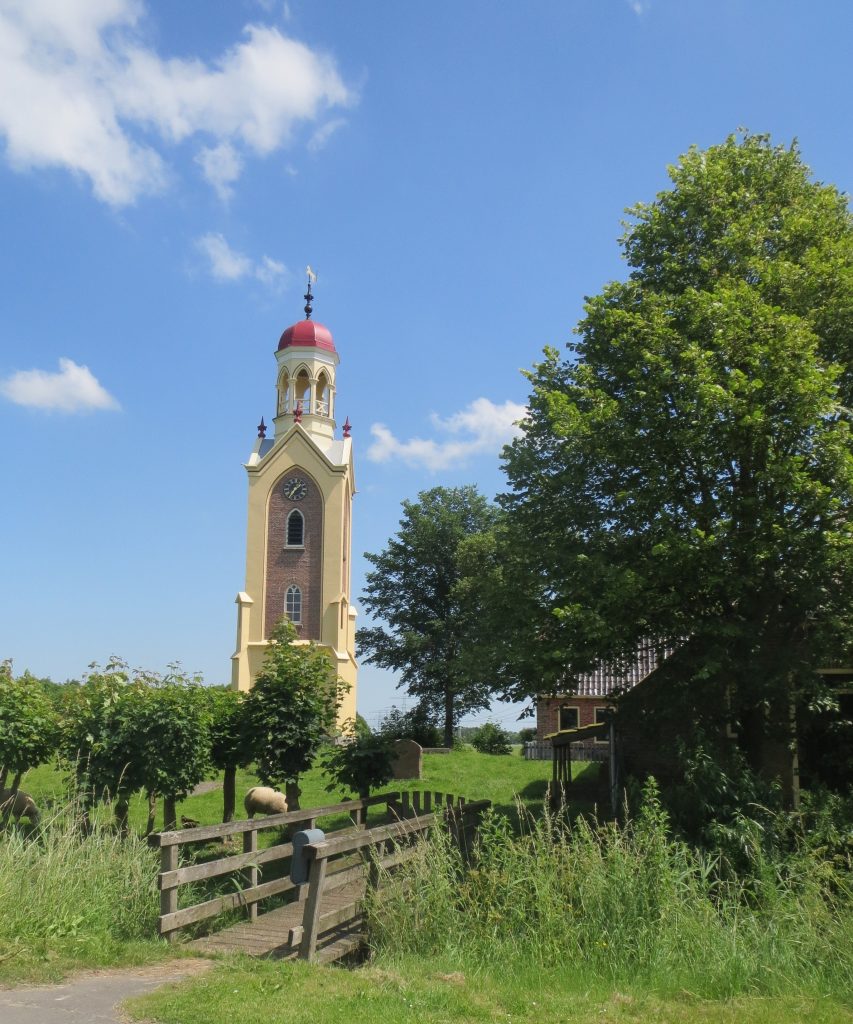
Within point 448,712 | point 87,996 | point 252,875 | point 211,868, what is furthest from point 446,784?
point 448,712

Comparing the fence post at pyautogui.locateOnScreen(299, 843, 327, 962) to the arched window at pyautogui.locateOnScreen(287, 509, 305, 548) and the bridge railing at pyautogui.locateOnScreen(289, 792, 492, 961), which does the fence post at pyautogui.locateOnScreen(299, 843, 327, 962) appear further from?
the arched window at pyautogui.locateOnScreen(287, 509, 305, 548)

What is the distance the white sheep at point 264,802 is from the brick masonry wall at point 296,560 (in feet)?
83.6

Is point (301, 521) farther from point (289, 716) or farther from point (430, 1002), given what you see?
point (430, 1002)

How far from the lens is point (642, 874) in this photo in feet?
27.6

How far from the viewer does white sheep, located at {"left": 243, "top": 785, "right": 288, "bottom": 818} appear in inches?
704

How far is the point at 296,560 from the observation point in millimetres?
44750

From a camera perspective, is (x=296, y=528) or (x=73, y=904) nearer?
(x=73, y=904)

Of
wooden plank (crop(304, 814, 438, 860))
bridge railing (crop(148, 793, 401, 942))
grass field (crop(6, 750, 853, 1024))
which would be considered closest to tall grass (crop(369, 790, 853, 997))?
grass field (crop(6, 750, 853, 1024))

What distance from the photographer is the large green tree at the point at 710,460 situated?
13914 mm

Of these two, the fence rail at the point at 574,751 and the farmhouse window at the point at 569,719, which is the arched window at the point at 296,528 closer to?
the fence rail at the point at 574,751

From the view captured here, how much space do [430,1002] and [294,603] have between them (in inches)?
1506

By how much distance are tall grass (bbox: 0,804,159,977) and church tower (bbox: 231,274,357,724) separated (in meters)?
32.6

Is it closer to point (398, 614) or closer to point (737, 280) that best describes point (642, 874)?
point (737, 280)

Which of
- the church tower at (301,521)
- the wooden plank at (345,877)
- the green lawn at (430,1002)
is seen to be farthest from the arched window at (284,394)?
the green lawn at (430,1002)
